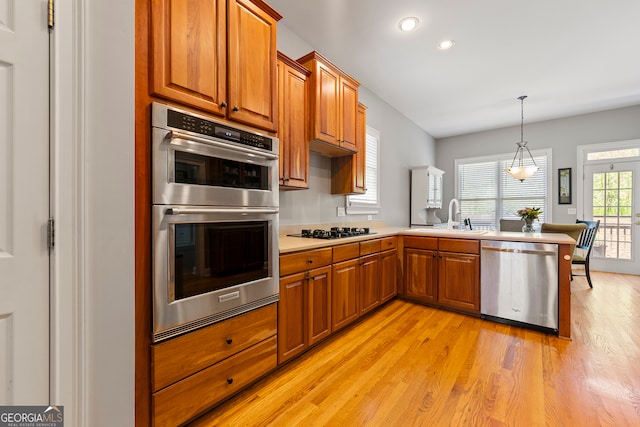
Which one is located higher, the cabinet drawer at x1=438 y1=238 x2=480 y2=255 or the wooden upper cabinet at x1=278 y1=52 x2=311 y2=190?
the wooden upper cabinet at x1=278 y1=52 x2=311 y2=190

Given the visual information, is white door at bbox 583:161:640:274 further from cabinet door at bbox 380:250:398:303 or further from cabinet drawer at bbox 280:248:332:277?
cabinet drawer at bbox 280:248:332:277

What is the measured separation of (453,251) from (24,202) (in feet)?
10.8

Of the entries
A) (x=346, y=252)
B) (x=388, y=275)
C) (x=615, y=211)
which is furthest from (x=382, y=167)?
(x=615, y=211)

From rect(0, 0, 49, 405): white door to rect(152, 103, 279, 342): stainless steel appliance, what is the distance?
36 cm

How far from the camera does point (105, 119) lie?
1103 mm

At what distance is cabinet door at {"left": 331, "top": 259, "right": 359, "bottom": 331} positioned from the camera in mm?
2273

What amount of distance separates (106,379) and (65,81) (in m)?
1.20

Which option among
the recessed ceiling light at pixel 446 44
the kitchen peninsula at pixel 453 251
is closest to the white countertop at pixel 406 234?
the kitchen peninsula at pixel 453 251

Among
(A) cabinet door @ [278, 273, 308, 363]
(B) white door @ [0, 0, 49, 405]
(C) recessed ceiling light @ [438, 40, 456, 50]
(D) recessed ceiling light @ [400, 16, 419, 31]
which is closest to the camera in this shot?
(B) white door @ [0, 0, 49, 405]

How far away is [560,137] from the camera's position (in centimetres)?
531

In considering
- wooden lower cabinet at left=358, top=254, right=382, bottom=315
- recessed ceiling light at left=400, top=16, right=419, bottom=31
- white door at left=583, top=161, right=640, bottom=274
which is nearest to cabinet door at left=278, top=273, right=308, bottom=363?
wooden lower cabinet at left=358, top=254, right=382, bottom=315

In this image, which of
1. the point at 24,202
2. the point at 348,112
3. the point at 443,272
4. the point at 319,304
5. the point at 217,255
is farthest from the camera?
the point at 443,272

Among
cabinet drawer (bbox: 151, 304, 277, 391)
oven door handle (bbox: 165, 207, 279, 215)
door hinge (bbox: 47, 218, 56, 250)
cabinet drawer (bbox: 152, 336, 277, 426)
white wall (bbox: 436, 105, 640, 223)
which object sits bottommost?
cabinet drawer (bbox: 152, 336, 277, 426)

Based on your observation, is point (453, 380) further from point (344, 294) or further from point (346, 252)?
point (346, 252)
